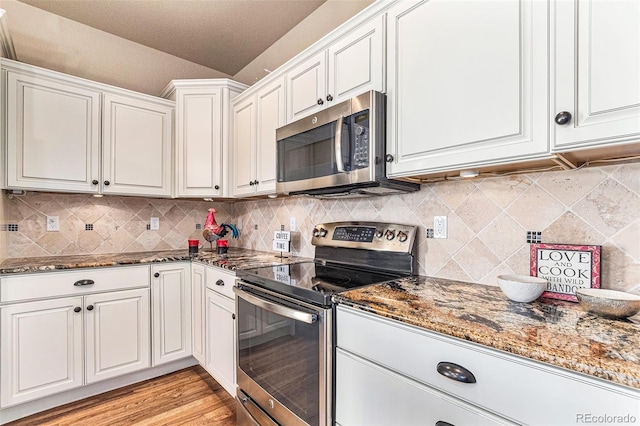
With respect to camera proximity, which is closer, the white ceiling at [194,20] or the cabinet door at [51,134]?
the cabinet door at [51,134]

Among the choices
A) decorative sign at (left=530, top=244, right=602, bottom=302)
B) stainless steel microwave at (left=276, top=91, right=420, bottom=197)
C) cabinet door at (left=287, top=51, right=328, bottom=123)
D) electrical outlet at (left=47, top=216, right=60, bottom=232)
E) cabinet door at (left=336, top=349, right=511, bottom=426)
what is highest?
→ cabinet door at (left=287, top=51, right=328, bottom=123)

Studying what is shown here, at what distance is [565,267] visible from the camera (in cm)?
111

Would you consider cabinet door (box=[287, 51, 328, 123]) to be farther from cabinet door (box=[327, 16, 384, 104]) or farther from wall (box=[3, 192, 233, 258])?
wall (box=[3, 192, 233, 258])

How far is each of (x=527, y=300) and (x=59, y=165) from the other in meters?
2.83

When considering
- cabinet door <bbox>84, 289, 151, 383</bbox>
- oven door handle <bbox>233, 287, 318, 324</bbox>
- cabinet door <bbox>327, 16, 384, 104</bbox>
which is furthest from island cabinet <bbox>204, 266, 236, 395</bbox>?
cabinet door <bbox>327, 16, 384, 104</bbox>

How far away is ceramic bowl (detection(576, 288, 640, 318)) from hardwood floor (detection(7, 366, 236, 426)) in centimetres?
189

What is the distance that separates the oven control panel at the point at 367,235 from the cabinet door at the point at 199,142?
113 cm

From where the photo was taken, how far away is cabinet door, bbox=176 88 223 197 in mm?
2598

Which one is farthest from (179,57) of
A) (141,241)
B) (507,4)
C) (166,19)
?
(507,4)

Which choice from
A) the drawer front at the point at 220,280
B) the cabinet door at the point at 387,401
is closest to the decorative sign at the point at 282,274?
the drawer front at the point at 220,280

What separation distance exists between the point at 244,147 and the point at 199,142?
0.45 m

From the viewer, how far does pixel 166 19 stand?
244 cm

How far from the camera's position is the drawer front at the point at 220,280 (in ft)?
6.27

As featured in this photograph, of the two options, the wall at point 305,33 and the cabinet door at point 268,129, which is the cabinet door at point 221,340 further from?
the wall at point 305,33
